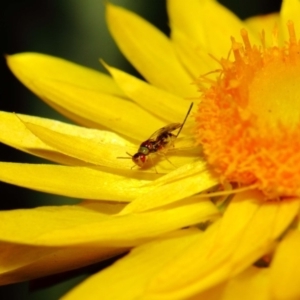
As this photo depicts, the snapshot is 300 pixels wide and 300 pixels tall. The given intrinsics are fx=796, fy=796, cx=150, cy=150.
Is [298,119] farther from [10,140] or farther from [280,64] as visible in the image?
[10,140]

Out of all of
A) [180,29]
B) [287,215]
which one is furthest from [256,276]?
[180,29]

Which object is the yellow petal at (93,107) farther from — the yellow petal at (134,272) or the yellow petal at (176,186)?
the yellow petal at (134,272)

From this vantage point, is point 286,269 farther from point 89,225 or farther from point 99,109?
point 99,109

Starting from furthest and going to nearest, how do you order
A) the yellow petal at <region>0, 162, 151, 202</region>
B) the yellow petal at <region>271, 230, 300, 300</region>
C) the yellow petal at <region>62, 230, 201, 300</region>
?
the yellow petal at <region>0, 162, 151, 202</region> → the yellow petal at <region>62, 230, 201, 300</region> → the yellow petal at <region>271, 230, 300, 300</region>

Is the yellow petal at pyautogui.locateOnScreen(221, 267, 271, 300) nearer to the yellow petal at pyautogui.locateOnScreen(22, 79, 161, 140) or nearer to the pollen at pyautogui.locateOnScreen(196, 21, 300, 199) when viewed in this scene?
the pollen at pyautogui.locateOnScreen(196, 21, 300, 199)

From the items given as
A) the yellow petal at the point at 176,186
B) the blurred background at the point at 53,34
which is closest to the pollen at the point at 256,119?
the yellow petal at the point at 176,186

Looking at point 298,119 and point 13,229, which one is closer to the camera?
point 13,229

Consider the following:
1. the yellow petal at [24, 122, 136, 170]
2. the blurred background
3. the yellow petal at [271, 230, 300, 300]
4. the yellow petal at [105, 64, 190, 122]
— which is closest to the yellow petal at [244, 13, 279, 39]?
the yellow petal at [105, 64, 190, 122]

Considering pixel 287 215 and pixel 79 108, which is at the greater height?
pixel 79 108

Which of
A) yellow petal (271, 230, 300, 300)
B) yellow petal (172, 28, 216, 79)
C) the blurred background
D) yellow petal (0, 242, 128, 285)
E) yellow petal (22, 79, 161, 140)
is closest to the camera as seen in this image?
yellow petal (271, 230, 300, 300)
